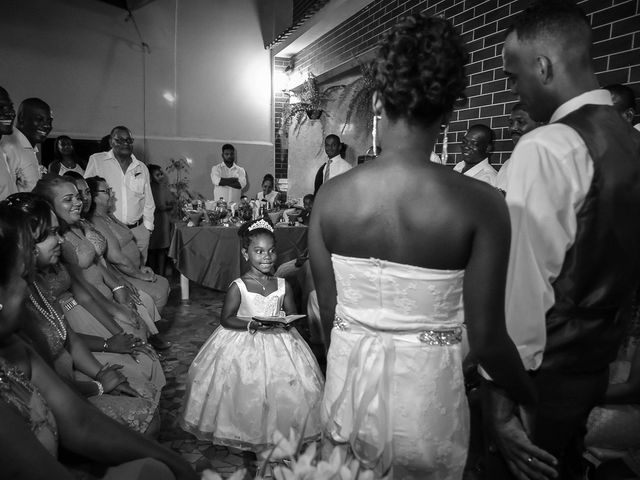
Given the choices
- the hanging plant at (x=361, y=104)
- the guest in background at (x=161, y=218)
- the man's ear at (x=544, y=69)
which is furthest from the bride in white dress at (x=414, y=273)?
the guest in background at (x=161, y=218)

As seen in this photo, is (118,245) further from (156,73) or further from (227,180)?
(156,73)

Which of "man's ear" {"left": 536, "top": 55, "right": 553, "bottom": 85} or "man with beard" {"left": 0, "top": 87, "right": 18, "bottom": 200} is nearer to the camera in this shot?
"man's ear" {"left": 536, "top": 55, "right": 553, "bottom": 85}

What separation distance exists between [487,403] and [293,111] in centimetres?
932

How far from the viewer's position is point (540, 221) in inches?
50.4

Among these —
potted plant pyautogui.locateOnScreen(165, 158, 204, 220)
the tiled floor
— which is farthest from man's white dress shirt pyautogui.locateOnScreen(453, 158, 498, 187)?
potted plant pyautogui.locateOnScreen(165, 158, 204, 220)

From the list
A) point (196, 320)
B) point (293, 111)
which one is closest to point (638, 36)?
point (196, 320)

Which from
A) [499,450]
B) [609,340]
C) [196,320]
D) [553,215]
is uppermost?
[553,215]

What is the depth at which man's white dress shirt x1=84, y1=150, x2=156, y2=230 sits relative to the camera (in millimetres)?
5883

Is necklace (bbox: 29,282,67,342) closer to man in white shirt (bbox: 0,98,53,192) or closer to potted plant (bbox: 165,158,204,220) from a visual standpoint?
man in white shirt (bbox: 0,98,53,192)

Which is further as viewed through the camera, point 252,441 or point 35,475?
point 252,441

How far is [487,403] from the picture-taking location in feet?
4.60

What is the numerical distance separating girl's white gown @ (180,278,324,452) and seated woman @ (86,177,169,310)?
162cm

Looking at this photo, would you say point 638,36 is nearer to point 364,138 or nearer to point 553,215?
point 553,215

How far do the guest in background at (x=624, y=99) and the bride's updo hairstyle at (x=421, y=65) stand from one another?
255 centimetres
